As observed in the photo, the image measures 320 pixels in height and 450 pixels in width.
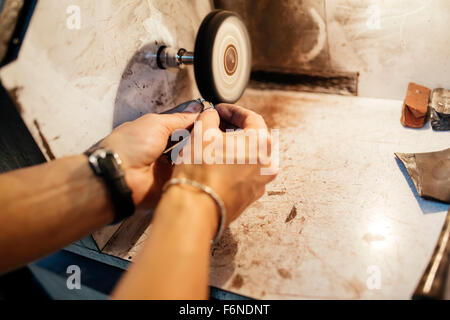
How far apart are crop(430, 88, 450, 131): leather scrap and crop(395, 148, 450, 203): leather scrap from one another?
7.2 inches

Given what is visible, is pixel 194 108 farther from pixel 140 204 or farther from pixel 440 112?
pixel 440 112

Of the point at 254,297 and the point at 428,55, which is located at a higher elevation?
the point at 428,55

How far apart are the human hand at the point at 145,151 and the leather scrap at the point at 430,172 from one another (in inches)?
28.1

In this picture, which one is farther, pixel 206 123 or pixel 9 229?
pixel 206 123

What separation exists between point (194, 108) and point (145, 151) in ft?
0.81

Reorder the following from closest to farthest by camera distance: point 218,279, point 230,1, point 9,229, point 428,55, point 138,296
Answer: point 138,296, point 9,229, point 218,279, point 428,55, point 230,1

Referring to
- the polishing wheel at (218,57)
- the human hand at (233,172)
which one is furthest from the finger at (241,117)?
the polishing wheel at (218,57)

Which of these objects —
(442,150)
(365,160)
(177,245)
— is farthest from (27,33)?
(442,150)

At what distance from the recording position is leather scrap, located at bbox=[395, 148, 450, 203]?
0.78 metres

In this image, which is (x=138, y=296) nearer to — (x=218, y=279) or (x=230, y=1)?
(x=218, y=279)

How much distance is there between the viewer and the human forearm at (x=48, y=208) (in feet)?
1.93

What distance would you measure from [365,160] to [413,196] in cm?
19

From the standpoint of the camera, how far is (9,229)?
22.7 inches

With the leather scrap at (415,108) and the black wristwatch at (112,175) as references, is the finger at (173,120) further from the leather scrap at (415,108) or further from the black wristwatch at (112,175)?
the leather scrap at (415,108)
